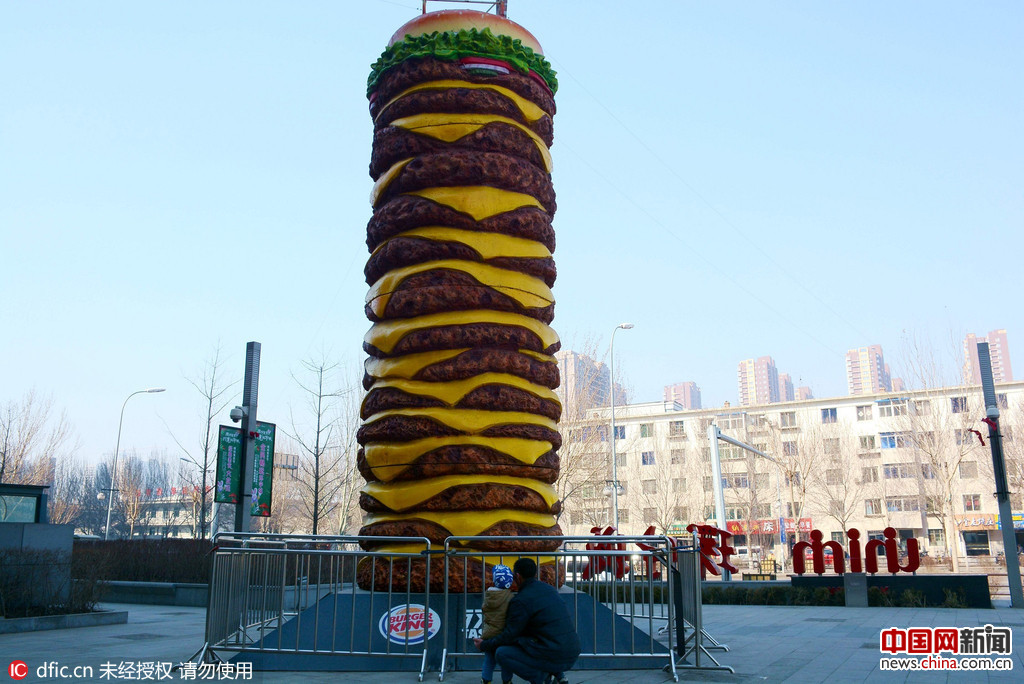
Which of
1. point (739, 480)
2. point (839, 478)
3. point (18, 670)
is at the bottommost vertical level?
point (18, 670)

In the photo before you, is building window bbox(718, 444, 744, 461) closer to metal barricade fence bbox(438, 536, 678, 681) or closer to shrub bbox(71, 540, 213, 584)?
shrub bbox(71, 540, 213, 584)

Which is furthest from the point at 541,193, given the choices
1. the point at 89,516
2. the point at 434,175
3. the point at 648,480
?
the point at 89,516

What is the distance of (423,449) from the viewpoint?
33.0 ft

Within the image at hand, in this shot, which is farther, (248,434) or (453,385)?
(248,434)

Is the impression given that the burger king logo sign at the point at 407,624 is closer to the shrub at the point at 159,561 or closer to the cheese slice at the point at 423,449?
the cheese slice at the point at 423,449

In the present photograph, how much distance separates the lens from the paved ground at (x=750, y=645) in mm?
8375

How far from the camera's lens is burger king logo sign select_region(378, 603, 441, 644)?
8852 mm

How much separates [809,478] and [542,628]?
49.5 meters

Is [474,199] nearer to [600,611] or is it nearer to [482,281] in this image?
[482,281]

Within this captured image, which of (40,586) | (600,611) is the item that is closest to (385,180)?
(600,611)

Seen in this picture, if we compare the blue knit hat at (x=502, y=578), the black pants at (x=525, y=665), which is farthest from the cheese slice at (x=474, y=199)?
the black pants at (x=525, y=665)

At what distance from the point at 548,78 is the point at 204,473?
2601 centimetres

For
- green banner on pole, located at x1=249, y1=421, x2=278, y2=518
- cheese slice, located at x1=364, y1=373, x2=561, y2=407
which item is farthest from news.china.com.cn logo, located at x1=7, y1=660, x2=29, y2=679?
green banner on pole, located at x1=249, y1=421, x2=278, y2=518

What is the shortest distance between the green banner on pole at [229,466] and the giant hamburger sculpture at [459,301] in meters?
5.03
